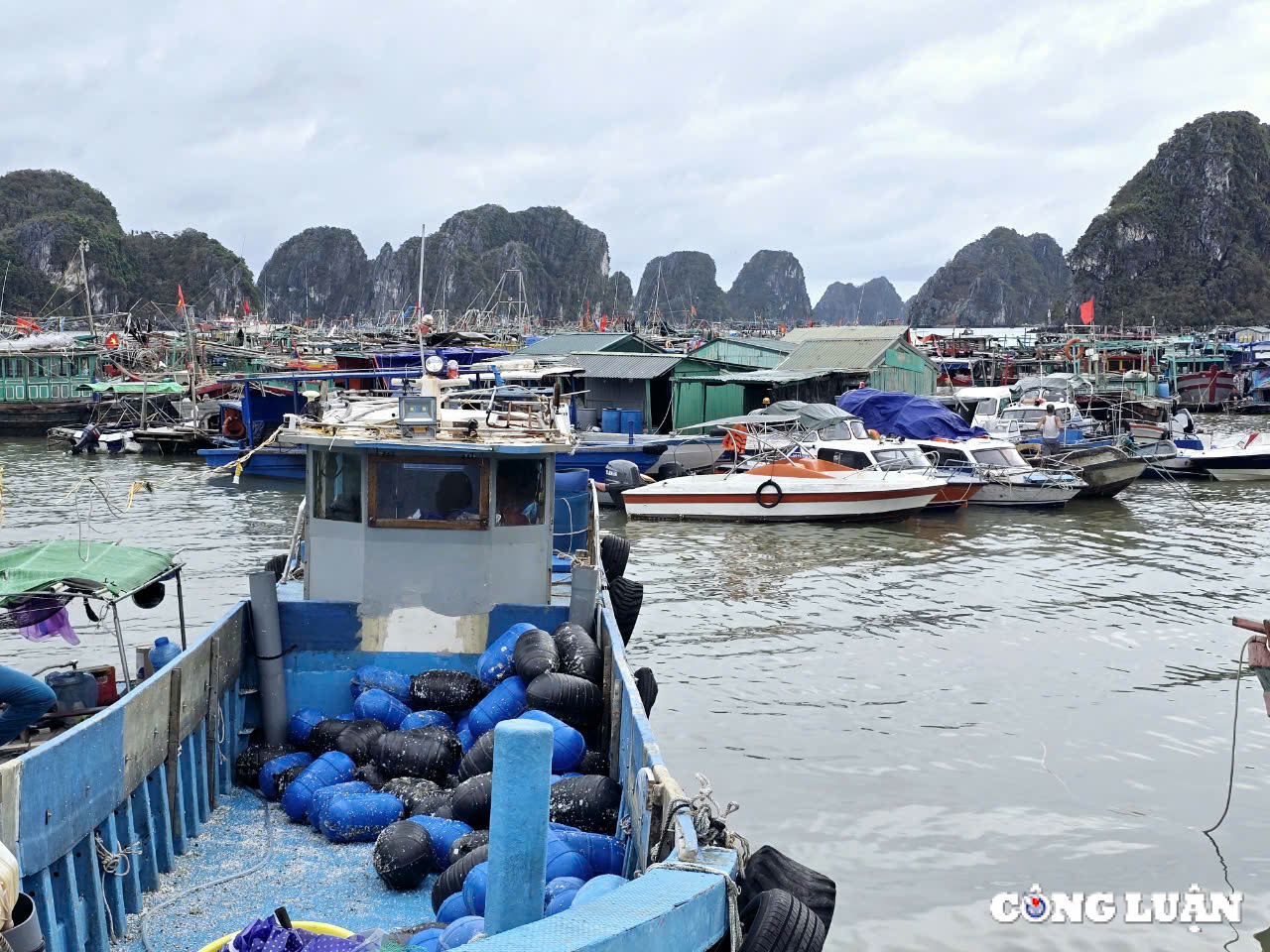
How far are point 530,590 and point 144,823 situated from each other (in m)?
3.65

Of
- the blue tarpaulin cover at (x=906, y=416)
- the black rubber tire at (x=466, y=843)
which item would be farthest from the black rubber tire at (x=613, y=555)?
the blue tarpaulin cover at (x=906, y=416)

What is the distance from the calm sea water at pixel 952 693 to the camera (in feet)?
29.4

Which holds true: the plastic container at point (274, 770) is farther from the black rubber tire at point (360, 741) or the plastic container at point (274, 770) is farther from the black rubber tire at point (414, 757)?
the black rubber tire at point (414, 757)

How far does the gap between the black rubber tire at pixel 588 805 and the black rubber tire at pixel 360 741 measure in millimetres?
1730

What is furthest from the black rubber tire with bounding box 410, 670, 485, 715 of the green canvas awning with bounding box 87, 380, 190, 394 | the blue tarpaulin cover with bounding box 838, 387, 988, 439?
the green canvas awning with bounding box 87, 380, 190, 394

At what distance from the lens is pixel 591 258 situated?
178750mm

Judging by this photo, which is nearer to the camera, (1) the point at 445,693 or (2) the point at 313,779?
(2) the point at 313,779

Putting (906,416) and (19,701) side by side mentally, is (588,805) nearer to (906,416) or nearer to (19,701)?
(19,701)

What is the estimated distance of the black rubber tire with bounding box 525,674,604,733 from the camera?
25.7 feet

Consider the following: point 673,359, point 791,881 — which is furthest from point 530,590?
point 673,359

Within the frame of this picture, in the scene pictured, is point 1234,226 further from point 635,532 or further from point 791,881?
point 791,881

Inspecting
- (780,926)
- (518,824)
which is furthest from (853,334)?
(518,824)

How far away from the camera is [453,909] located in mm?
5527

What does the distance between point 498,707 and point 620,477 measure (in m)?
19.0
